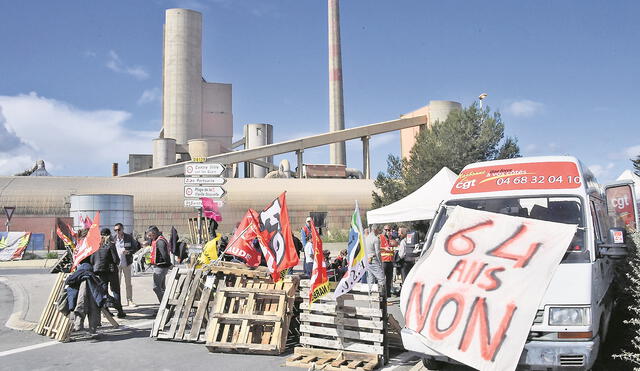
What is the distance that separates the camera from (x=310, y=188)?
4441 centimetres

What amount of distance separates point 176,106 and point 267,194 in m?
22.3

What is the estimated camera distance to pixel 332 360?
677cm

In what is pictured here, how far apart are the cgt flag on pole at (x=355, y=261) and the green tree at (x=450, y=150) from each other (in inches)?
894

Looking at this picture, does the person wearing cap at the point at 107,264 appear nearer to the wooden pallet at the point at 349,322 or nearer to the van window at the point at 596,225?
the wooden pallet at the point at 349,322

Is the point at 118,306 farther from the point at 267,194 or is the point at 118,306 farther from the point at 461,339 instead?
the point at 267,194

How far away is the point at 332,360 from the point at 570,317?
3031mm

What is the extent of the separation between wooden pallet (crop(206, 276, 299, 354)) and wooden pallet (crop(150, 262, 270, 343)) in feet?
1.38

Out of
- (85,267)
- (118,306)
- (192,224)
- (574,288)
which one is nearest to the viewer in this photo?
(574,288)

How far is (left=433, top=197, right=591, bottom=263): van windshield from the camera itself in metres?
5.97

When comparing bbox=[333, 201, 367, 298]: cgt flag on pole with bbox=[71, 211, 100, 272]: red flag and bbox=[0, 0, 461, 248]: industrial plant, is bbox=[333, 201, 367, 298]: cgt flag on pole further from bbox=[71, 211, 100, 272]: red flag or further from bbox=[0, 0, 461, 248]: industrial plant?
bbox=[0, 0, 461, 248]: industrial plant

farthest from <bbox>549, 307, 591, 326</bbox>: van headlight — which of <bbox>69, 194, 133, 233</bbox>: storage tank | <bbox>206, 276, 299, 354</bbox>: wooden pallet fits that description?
<bbox>69, 194, 133, 233</bbox>: storage tank

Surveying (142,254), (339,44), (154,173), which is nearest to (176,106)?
(154,173)

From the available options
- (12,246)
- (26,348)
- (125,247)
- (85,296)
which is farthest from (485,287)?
(12,246)

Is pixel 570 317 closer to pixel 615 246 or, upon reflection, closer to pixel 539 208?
pixel 615 246
